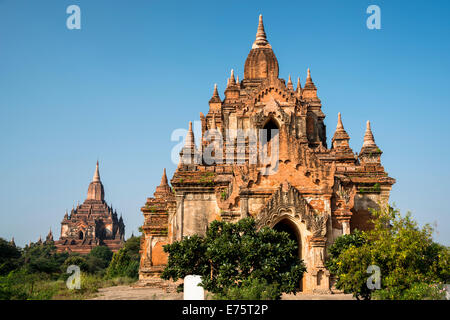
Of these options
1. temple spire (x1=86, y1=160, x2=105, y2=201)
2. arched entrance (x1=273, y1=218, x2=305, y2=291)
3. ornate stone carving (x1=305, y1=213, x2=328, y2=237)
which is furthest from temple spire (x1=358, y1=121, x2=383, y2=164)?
temple spire (x1=86, y1=160, x2=105, y2=201)

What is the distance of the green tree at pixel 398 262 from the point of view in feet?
54.8

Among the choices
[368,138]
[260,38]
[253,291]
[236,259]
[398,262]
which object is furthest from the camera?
[260,38]

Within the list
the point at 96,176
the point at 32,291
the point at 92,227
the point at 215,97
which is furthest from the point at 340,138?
the point at 96,176

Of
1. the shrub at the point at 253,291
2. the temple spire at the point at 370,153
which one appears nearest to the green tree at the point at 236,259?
the shrub at the point at 253,291

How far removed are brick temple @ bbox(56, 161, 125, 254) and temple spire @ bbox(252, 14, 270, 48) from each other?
7846 centimetres

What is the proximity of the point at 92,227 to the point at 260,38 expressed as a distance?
3272 inches

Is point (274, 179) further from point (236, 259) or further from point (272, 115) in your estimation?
point (272, 115)

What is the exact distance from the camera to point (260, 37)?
3828 cm

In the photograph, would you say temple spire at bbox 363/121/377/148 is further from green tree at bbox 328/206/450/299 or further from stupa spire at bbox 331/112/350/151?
green tree at bbox 328/206/450/299

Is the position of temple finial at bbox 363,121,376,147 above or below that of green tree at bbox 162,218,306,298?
above

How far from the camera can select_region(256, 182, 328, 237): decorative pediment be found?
23094 mm
